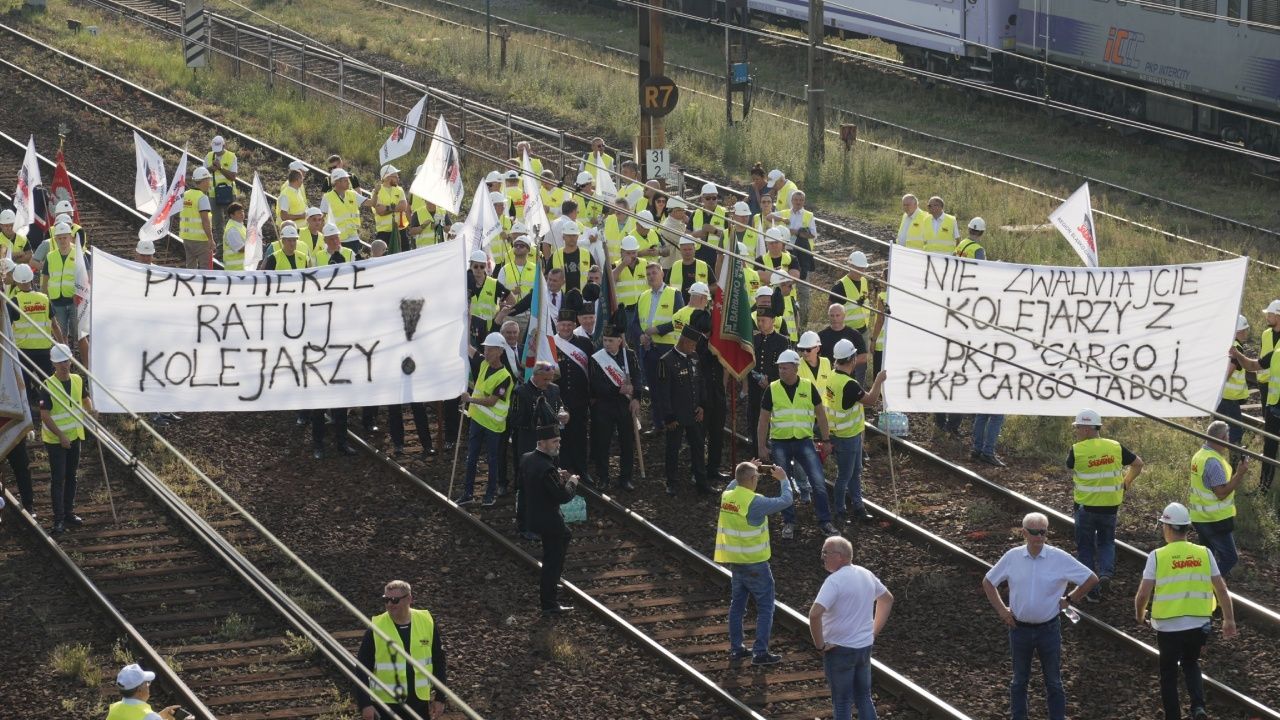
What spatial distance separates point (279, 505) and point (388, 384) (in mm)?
2216

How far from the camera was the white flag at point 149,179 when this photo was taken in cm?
2128

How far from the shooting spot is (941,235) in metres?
19.3

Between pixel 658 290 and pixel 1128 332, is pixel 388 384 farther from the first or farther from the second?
pixel 1128 332

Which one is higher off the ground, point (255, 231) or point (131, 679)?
point (131, 679)

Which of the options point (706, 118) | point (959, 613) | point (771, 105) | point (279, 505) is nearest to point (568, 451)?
point (279, 505)

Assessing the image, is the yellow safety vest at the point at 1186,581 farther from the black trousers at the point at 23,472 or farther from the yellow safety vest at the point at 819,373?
the black trousers at the point at 23,472

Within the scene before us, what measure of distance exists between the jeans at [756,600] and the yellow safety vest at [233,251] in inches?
339

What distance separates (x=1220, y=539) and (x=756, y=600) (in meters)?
3.81

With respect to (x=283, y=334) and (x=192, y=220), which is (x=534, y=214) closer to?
(x=192, y=220)

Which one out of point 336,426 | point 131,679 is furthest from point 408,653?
point 336,426

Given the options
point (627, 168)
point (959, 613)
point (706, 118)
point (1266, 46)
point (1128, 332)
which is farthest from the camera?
point (706, 118)

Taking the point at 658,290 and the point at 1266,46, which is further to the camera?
the point at 1266,46


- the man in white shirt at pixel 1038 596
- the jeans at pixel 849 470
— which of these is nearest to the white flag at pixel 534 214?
the jeans at pixel 849 470

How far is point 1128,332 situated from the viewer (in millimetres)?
15039
